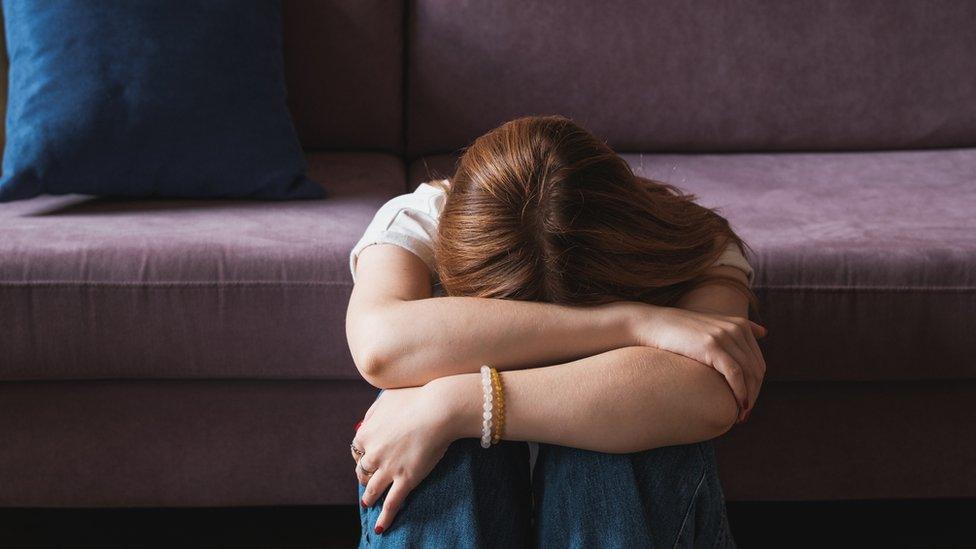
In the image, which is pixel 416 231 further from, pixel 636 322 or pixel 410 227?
pixel 636 322

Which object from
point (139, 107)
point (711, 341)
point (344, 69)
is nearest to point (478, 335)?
point (711, 341)

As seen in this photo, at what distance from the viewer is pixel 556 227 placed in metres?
0.87

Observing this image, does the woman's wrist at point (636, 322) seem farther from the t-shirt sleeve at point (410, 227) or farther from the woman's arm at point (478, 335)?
the t-shirt sleeve at point (410, 227)

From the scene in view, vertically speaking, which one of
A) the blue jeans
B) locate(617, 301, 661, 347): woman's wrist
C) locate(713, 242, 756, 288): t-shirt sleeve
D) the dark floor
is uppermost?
locate(713, 242, 756, 288): t-shirt sleeve

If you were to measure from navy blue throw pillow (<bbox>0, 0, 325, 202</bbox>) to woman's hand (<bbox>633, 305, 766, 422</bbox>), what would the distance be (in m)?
0.71

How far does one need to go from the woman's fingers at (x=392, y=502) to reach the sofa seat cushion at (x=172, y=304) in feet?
1.30

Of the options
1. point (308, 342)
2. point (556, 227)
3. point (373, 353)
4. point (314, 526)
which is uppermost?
point (556, 227)

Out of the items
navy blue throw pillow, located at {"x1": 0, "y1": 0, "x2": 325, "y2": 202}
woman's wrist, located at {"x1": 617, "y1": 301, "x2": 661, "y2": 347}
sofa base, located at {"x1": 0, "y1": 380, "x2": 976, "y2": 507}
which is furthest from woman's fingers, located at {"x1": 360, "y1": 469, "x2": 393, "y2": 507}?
navy blue throw pillow, located at {"x1": 0, "y1": 0, "x2": 325, "y2": 202}

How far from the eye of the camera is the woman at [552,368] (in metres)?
0.87

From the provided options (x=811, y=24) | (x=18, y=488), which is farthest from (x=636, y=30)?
(x=18, y=488)

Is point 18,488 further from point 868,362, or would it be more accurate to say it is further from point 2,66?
point 868,362

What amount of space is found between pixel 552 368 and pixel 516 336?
1.9 inches

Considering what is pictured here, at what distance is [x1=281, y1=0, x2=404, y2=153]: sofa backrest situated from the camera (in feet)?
5.70

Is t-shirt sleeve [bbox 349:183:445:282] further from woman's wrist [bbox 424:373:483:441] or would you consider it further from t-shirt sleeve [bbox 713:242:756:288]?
t-shirt sleeve [bbox 713:242:756:288]
